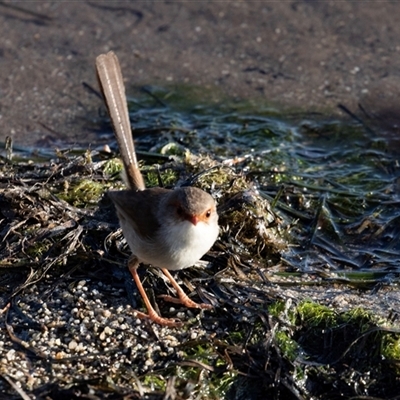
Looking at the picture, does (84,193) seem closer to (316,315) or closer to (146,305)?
(146,305)

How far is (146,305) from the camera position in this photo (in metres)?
5.44

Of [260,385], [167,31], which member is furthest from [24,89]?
[260,385]

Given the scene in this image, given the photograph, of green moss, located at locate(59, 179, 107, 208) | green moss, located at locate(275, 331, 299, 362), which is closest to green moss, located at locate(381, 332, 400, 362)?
green moss, located at locate(275, 331, 299, 362)

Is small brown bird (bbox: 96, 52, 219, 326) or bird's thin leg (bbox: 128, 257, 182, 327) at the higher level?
small brown bird (bbox: 96, 52, 219, 326)

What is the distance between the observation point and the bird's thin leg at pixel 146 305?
5.38 m

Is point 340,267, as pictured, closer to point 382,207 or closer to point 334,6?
point 382,207

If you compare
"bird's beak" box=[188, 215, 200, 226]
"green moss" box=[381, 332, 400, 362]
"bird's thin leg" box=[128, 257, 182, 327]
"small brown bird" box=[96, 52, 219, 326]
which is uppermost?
"bird's beak" box=[188, 215, 200, 226]

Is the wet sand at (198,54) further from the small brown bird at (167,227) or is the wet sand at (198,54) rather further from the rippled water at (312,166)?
the small brown bird at (167,227)

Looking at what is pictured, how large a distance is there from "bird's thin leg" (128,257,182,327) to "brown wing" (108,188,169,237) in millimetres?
318

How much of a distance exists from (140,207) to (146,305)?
2.05 ft

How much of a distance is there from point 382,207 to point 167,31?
3.85 metres

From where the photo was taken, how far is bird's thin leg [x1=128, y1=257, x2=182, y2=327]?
5379 mm

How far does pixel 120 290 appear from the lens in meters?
5.70

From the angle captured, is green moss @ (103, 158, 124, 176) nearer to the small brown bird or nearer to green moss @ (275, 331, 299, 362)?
the small brown bird
